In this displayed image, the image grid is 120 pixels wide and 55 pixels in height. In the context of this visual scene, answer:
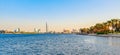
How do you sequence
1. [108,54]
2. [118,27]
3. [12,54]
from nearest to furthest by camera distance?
[108,54]
[12,54]
[118,27]

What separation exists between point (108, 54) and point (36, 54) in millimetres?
11141

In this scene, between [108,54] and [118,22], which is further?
[118,22]

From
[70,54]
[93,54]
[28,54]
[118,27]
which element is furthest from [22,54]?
[118,27]

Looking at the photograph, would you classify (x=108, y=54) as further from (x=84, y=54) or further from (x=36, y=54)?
(x=36, y=54)

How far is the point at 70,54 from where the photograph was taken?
1454 inches

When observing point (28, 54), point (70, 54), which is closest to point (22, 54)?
point (28, 54)

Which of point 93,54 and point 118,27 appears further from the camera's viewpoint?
point 118,27

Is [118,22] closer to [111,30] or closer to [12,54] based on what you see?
[111,30]

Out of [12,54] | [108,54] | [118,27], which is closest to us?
[108,54]

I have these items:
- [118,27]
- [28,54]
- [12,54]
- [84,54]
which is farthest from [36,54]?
[118,27]

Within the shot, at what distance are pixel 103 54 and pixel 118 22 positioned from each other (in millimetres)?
163198

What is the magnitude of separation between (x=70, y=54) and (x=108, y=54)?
577 centimetres

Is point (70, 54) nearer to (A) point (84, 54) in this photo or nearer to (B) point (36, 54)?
(A) point (84, 54)

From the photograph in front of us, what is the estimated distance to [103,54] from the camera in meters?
35.7
